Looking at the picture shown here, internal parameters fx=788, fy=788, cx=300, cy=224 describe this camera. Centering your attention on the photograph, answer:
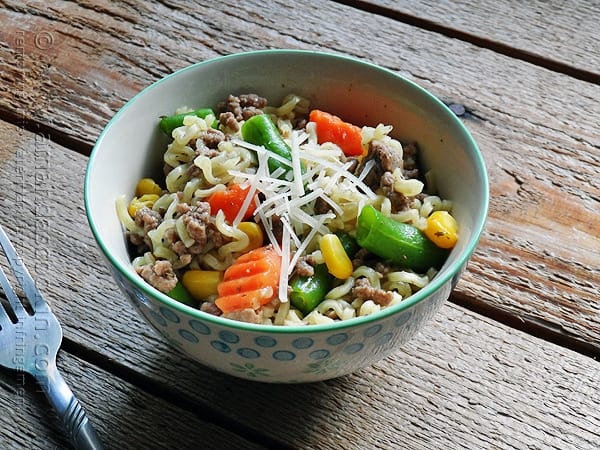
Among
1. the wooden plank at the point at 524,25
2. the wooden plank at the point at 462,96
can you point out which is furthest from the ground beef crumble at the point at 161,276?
the wooden plank at the point at 524,25

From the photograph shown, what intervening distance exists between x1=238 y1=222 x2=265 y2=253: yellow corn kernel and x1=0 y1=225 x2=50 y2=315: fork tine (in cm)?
39

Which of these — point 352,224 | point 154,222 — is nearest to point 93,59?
point 154,222

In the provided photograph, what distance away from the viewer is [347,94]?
137cm

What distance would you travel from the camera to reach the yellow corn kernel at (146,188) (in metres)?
1.29

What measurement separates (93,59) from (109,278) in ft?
2.05

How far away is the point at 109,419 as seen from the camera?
47.8 inches

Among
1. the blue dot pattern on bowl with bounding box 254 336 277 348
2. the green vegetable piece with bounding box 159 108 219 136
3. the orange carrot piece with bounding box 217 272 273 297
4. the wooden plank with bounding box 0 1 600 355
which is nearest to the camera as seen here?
the blue dot pattern on bowl with bounding box 254 336 277 348

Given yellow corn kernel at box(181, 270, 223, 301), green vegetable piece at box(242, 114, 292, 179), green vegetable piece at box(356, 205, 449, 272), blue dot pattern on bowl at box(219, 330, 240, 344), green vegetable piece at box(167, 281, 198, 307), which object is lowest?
green vegetable piece at box(167, 281, 198, 307)

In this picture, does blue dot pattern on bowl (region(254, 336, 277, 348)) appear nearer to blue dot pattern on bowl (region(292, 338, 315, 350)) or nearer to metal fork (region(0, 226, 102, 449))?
blue dot pattern on bowl (region(292, 338, 315, 350))

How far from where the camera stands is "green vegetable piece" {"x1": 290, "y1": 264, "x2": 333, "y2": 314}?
112 cm

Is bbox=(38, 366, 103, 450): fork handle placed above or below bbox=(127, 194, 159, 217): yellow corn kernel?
below

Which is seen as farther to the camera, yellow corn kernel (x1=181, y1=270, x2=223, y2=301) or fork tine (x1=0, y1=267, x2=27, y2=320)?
fork tine (x1=0, y1=267, x2=27, y2=320)

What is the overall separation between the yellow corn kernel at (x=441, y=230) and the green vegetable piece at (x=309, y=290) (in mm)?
169

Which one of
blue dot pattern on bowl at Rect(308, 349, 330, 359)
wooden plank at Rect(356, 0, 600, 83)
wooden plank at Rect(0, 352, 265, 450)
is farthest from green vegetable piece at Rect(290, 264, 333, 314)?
wooden plank at Rect(356, 0, 600, 83)
